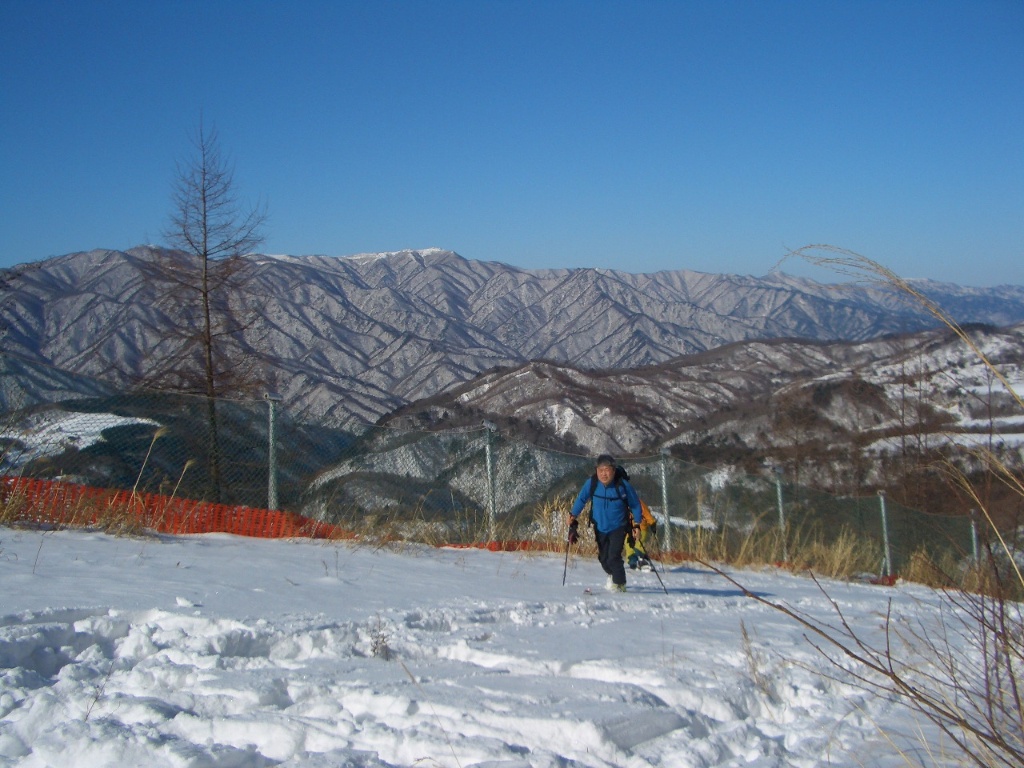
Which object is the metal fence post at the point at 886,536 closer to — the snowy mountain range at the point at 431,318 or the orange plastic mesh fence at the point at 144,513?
the orange plastic mesh fence at the point at 144,513

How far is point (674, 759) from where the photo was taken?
326 centimetres

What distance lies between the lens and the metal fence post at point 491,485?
10602 millimetres

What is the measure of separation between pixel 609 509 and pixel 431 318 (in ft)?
287

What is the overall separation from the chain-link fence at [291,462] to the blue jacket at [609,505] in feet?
8.61

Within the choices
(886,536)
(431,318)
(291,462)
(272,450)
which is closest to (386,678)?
(272,450)

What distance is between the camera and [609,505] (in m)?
8.10

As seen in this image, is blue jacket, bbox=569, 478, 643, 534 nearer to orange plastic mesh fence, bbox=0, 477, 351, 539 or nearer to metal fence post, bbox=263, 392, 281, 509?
orange plastic mesh fence, bbox=0, 477, 351, 539

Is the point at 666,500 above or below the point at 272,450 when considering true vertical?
below

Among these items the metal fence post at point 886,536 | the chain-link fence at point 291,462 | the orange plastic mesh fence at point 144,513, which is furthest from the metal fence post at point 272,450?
the metal fence post at point 886,536

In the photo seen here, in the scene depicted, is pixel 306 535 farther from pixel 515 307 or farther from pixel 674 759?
pixel 515 307

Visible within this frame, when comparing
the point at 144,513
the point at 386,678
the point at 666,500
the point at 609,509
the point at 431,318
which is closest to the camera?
the point at 386,678

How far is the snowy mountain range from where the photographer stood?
5391 centimetres

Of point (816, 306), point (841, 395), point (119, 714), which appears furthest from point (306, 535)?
point (816, 306)

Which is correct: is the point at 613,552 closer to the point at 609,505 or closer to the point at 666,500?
the point at 609,505
